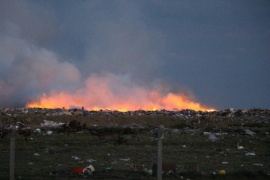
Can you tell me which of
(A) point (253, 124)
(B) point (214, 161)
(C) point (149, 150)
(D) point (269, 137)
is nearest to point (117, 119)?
(A) point (253, 124)

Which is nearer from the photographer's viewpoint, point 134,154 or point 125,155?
point 125,155

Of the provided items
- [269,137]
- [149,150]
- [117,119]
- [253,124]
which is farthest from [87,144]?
[253,124]

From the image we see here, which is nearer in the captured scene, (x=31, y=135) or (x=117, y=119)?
(x=31, y=135)

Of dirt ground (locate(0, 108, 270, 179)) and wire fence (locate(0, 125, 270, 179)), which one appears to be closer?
dirt ground (locate(0, 108, 270, 179))

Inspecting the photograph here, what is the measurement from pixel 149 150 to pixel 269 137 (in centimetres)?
764

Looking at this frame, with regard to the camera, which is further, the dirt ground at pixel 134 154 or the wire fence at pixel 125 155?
the wire fence at pixel 125 155

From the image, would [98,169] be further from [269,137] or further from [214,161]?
[269,137]

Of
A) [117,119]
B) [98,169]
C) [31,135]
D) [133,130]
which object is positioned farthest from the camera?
[117,119]

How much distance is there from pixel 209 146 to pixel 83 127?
8.00 metres

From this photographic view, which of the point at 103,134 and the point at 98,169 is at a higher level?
the point at 103,134

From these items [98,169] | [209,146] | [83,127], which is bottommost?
[98,169]

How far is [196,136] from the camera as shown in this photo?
64.6ft

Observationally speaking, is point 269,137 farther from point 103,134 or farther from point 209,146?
point 103,134

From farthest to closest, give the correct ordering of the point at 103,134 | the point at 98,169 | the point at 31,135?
the point at 103,134 < the point at 31,135 < the point at 98,169
